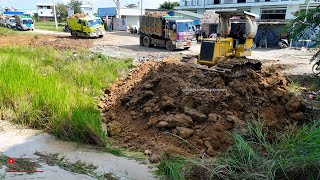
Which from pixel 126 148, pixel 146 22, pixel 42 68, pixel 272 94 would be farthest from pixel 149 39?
pixel 126 148

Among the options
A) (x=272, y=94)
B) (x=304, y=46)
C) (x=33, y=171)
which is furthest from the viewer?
(x=304, y=46)

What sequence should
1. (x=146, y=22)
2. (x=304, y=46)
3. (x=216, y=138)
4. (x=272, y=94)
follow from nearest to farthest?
(x=216, y=138) → (x=272, y=94) → (x=146, y=22) → (x=304, y=46)

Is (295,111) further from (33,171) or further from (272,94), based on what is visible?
(33,171)

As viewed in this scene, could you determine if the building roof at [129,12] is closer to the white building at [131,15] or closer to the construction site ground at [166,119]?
the white building at [131,15]

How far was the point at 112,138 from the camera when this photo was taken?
577cm

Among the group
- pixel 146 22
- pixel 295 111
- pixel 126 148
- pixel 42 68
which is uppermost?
pixel 146 22

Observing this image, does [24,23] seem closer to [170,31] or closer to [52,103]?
[170,31]

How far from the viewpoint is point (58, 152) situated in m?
4.98

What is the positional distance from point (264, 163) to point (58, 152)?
353 cm

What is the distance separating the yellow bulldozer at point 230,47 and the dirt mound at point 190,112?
0.99 meters

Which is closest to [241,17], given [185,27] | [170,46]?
[185,27]

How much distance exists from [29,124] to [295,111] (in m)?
6.05

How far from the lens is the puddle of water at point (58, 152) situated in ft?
13.8

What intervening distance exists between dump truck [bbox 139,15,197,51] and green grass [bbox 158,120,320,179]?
15.1 m
